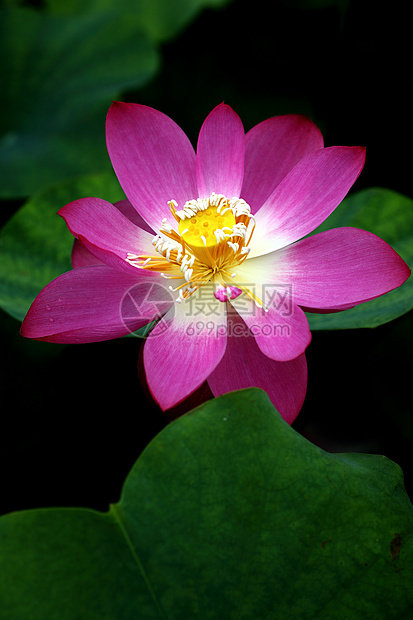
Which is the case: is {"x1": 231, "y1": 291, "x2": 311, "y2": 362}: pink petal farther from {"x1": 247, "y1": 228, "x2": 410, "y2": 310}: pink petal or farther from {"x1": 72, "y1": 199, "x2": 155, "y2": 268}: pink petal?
{"x1": 72, "y1": 199, "x2": 155, "y2": 268}: pink petal

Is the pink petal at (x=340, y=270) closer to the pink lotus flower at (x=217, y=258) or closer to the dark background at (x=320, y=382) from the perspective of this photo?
the pink lotus flower at (x=217, y=258)

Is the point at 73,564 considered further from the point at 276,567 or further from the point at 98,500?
the point at 98,500

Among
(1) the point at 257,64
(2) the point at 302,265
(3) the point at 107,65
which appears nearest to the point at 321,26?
(1) the point at 257,64

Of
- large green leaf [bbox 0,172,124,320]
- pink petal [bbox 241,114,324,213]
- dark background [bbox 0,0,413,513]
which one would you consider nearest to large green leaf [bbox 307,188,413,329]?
dark background [bbox 0,0,413,513]

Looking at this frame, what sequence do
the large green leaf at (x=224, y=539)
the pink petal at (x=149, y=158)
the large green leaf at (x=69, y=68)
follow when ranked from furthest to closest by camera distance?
the large green leaf at (x=69, y=68) → the pink petal at (x=149, y=158) → the large green leaf at (x=224, y=539)

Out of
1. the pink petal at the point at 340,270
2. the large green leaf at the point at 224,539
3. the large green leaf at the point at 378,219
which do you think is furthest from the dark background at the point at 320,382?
the pink petal at the point at 340,270

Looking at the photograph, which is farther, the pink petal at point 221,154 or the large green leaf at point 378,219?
the large green leaf at point 378,219

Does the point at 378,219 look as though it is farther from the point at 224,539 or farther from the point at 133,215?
the point at 224,539

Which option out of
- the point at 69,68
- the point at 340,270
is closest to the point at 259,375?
the point at 340,270
